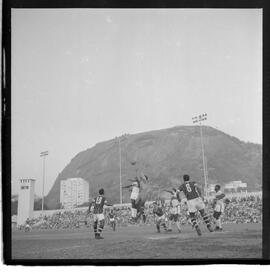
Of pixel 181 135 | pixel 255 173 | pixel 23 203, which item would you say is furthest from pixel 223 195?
pixel 23 203

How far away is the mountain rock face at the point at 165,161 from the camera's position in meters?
2.88

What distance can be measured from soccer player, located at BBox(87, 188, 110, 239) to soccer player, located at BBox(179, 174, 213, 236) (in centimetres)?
52

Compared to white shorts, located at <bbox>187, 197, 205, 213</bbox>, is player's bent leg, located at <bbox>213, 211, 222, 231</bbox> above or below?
below

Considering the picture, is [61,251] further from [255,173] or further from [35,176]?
[255,173]

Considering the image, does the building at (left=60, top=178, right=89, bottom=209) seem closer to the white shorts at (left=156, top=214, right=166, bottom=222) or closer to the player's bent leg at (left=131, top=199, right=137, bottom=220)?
the player's bent leg at (left=131, top=199, right=137, bottom=220)

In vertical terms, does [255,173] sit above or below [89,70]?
below

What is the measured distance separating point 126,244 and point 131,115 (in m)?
0.84

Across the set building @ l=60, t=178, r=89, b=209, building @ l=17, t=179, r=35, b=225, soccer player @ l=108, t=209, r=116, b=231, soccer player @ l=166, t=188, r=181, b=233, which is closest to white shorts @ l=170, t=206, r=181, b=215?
soccer player @ l=166, t=188, r=181, b=233

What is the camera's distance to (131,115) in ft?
9.56

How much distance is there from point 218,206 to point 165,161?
46 centimetres

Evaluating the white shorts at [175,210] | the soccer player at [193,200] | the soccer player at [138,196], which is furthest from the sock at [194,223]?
the soccer player at [138,196]

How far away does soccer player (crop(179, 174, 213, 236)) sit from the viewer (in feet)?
9.50

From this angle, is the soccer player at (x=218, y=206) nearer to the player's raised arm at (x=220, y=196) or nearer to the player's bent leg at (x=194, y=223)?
the player's raised arm at (x=220, y=196)
